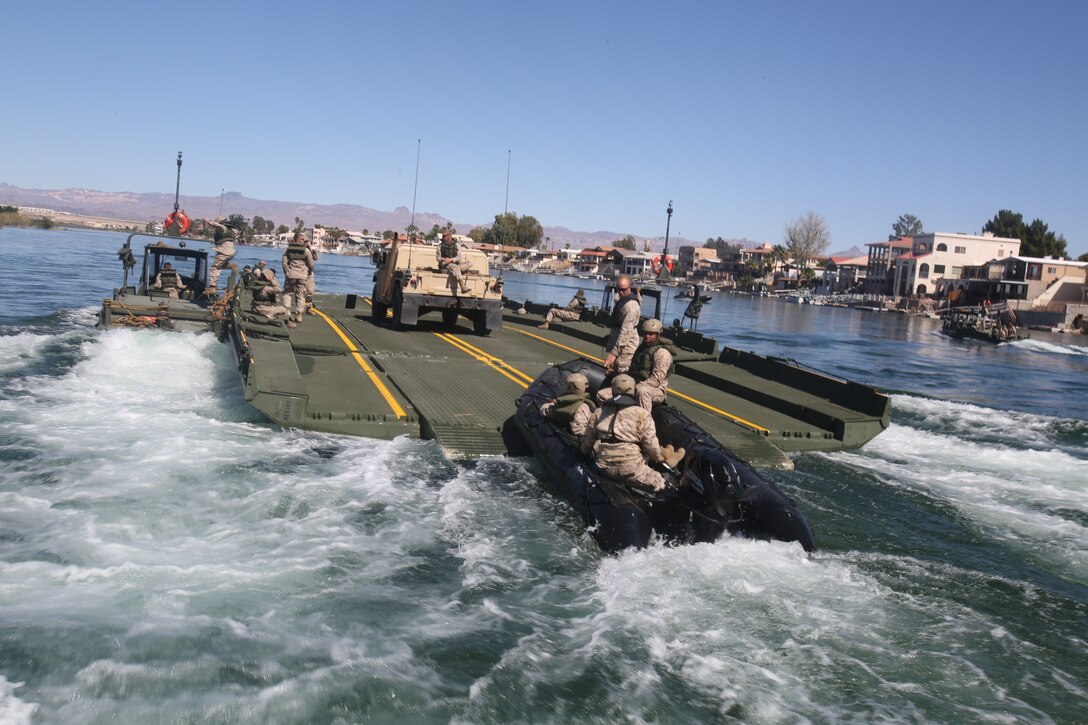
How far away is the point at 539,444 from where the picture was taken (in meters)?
10.2

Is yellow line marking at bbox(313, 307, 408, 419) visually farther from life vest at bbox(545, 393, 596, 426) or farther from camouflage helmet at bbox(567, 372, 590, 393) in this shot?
camouflage helmet at bbox(567, 372, 590, 393)

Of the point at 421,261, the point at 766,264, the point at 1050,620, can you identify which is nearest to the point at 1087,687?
the point at 1050,620

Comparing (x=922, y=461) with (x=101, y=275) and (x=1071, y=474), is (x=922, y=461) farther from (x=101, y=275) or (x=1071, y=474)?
(x=101, y=275)

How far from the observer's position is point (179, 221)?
22219mm

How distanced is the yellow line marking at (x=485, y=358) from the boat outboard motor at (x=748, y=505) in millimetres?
6755

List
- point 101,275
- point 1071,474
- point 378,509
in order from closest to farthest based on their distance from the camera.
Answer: point 378,509, point 1071,474, point 101,275

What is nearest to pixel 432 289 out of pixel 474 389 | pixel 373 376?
pixel 373 376

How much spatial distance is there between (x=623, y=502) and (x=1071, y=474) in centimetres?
897

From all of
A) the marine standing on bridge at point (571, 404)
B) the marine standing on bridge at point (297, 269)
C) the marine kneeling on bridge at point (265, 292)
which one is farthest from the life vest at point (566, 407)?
the marine standing on bridge at point (297, 269)

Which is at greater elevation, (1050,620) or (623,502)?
(623,502)

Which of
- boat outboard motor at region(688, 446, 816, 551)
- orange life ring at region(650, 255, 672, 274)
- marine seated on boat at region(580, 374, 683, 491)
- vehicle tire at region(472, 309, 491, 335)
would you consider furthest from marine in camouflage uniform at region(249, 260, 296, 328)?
boat outboard motor at region(688, 446, 816, 551)

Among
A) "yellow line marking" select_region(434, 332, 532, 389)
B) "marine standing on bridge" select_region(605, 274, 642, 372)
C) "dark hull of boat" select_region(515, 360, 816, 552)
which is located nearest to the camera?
"dark hull of boat" select_region(515, 360, 816, 552)

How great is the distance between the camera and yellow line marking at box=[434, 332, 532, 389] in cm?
1554

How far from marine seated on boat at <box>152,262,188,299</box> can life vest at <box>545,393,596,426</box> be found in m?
15.7
